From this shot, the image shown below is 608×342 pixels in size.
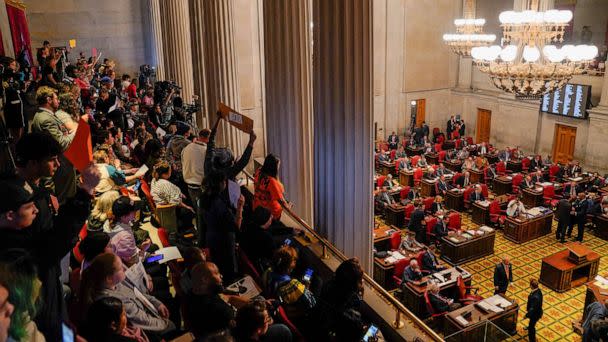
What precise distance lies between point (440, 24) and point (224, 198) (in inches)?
720

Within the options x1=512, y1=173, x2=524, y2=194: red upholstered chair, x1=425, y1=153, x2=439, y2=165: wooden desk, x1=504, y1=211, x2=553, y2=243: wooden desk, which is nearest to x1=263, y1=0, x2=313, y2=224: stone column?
x1=504, y1=211, x2=553, y2=243: wooden desk

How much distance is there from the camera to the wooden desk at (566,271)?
31.1 ft

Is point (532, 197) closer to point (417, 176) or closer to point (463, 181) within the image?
point (463, 181)

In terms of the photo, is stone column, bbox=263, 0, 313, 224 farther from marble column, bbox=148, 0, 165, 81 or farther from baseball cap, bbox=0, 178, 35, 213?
marble column, bbox=148, 0, 165, 81

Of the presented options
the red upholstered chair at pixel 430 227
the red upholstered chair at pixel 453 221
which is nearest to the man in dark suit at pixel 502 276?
the red upholstered chair at pixel 430 227

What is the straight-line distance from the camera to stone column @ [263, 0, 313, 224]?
560 cm

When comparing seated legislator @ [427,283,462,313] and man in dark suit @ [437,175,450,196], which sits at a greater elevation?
man in dark suit @ [437,175,450,196]

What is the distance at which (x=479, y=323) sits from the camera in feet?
24.1

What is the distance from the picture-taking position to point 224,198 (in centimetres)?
471

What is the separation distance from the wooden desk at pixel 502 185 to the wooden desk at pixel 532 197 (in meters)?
0.80

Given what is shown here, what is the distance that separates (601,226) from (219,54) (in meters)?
9.66

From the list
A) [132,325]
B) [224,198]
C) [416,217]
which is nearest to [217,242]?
[224,198]

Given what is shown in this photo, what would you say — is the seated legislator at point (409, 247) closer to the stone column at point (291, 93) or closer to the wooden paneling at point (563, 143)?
the stone column at point (291, 93)

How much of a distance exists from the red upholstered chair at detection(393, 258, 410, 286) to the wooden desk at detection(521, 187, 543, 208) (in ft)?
17.8
